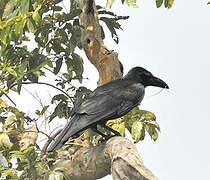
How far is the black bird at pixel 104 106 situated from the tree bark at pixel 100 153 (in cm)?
18

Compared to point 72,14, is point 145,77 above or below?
below

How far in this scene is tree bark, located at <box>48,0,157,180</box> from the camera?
15.9 ft

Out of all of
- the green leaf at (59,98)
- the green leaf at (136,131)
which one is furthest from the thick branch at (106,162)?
the green leaf at (59,98)

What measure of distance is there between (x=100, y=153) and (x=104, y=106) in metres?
0.67

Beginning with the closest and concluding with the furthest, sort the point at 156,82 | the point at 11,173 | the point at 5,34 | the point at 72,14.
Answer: the point at 11,173
the point at 5,34
the point at 72,14
the point at 156,82

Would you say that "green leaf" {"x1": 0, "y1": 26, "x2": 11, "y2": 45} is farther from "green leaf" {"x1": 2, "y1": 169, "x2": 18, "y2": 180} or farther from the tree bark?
"green leaf" {"x1": 2, "y1": 169, "x2": 18, "y2": 180}

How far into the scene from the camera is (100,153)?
5609mm

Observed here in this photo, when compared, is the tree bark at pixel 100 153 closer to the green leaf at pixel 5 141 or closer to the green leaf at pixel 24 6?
the green leaf at pixel 5 141

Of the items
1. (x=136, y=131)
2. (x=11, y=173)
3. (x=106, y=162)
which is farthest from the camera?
(x=136, y=131)

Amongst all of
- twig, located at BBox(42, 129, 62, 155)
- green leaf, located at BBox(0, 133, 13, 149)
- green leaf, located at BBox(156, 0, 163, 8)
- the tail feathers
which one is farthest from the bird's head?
green leaf, located at BBox(0, 133, 13, 149)

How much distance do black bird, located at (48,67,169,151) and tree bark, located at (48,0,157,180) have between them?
182 millimetres

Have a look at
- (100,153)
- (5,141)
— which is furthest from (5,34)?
(100,153)

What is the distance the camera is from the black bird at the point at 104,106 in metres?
5.91

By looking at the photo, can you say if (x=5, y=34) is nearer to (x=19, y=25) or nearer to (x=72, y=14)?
(x=19, y=25)
